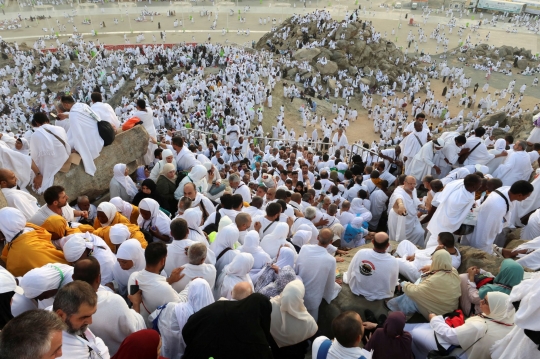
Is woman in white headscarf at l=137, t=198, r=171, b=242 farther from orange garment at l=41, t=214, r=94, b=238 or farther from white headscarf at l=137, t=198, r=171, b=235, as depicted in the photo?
orange garment at l=41, t=214, r=94, b=238

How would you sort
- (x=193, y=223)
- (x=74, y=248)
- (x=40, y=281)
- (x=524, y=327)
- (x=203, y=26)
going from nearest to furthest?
(x=524, y=327) < (x=40, y=281) < (x=74, y=248) < (x=193, y=223) < (x=203, y=26)

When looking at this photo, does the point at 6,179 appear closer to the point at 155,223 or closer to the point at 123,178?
the point at 123,178

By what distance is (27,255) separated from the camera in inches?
142

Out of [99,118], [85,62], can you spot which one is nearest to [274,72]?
[85,62]

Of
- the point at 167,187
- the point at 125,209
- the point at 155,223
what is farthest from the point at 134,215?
the point at 167,187

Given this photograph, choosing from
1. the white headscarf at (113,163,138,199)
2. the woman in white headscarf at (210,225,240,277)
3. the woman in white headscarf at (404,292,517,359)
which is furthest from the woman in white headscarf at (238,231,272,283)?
the white headscarf at (113,163,138,199)

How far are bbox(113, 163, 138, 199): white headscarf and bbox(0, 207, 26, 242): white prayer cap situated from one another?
80.8 inches

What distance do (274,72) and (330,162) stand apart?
15038 mm

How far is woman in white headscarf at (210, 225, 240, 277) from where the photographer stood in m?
4.11

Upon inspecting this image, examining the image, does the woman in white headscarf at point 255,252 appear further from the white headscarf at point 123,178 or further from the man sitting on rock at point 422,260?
the white headscarf at point 123,178

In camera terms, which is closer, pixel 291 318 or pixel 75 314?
pixel 75 314

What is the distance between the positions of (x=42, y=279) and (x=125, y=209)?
1.95 m

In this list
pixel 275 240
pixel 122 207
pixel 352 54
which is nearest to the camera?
pixel 275 240

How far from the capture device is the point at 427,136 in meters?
7.73
